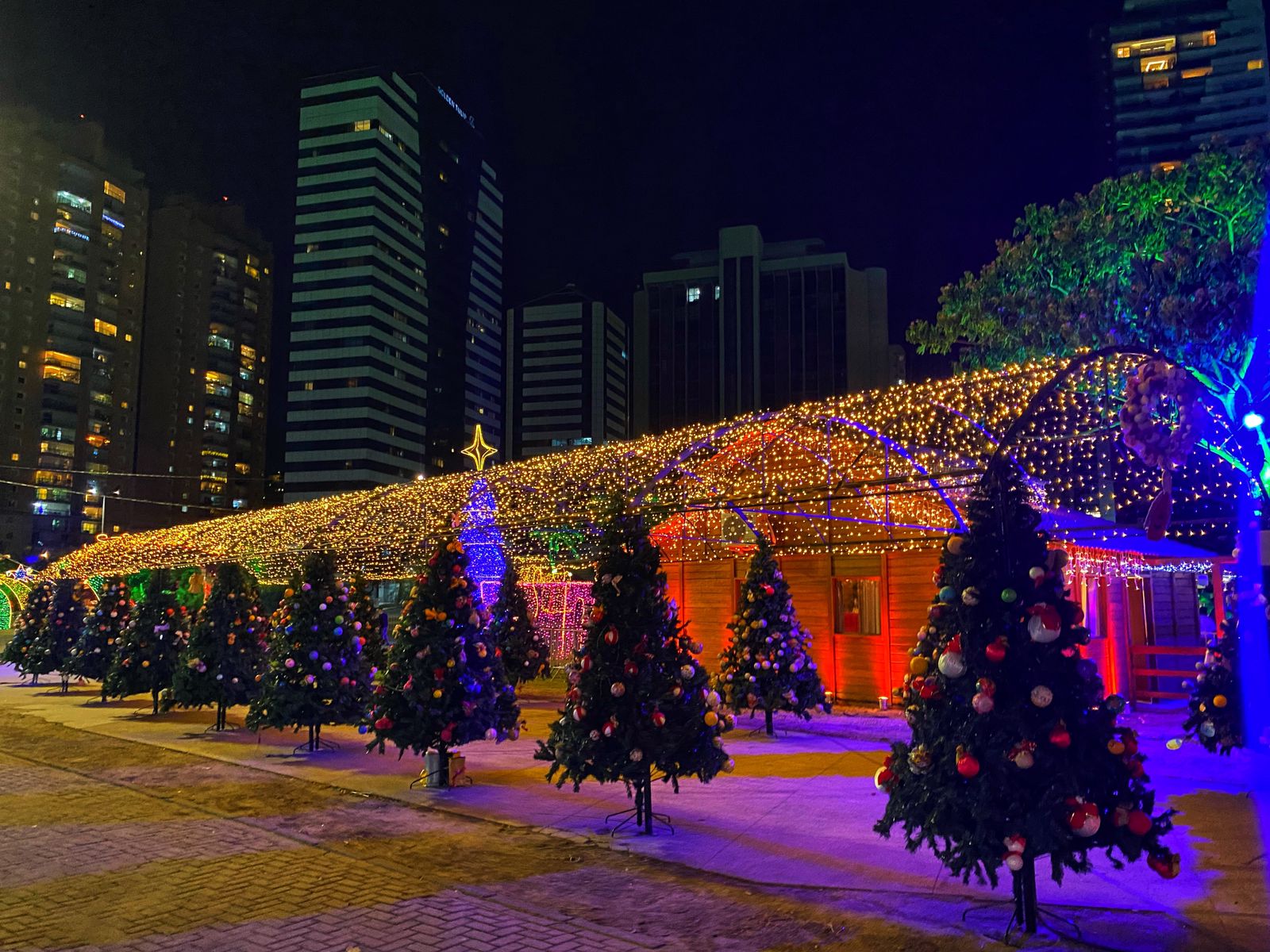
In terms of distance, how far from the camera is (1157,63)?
349 ft

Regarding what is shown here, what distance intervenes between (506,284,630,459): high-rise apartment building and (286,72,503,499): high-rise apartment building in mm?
9165

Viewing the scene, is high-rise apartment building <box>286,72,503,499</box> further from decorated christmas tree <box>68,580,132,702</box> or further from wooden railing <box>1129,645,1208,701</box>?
wooden railing <box>1129,645,1208,701</box>

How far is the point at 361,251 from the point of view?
105 m

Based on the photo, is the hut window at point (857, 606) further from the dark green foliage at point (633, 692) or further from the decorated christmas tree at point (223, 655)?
the decorated christmas tree at point (223, 655)

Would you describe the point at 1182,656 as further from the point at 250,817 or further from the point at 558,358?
the point at 558,358

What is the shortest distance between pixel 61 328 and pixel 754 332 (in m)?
70.1

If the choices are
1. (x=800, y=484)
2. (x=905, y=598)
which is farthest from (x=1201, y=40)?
(x=905, y=598)

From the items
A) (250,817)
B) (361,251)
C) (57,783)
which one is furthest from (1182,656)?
(361,251)

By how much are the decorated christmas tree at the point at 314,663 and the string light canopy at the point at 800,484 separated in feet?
6.06

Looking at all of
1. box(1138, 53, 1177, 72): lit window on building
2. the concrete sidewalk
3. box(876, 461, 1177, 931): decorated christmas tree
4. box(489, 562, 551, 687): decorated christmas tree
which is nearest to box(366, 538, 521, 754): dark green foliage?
the concrete sidewalk

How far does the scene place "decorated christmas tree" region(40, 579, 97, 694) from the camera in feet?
78.2

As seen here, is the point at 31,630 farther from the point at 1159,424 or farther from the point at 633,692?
the point at 1159,424

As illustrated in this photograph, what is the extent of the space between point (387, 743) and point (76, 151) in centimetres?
10998

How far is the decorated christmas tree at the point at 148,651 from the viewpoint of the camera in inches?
698
